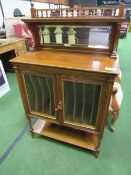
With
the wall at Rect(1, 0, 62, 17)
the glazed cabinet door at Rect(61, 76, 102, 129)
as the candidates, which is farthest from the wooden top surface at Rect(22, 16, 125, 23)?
the wall at Rect(1, 0, 62, 17)

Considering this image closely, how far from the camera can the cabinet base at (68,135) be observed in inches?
57.0

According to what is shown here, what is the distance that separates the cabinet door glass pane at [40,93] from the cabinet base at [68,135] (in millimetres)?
316

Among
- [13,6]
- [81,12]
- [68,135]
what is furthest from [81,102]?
[13,6]

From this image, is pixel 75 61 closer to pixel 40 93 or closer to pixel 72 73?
pixel 72 73

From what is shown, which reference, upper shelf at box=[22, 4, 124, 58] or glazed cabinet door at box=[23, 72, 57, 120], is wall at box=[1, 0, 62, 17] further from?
glazed cabinet door at box=[23, 72, 57, 120]

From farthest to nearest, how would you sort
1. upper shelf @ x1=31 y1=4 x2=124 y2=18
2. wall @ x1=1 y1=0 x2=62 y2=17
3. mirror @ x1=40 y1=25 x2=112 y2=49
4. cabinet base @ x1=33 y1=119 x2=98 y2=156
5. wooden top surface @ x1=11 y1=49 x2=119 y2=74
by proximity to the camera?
wall @ x1=1 y1=0 x2=62 y2=17
cabinet base @ x1=33 y1=119 x2=98 y2=156
mirror @ x1=40 y1=25 x2=112 y2=49
upper shelf @ x1=31 y1=4 x2=124 y2=18
wooden top surface @ x1=11 y1=49 x2=119 y2=74

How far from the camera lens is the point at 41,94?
4.39 feet

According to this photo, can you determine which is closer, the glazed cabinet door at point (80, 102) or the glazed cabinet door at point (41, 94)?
the glazed cabinet door at point (80, 102)

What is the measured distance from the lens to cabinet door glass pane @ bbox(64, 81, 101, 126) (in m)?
1.11

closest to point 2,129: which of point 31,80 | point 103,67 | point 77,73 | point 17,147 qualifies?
point 17,147

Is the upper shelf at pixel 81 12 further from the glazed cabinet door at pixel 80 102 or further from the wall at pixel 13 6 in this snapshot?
the wall at pixel 13 6

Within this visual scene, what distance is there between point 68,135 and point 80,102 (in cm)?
52

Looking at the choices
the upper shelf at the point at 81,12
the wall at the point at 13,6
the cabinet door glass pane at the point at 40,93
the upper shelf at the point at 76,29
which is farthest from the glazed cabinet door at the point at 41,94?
the wall at the point at 13,6

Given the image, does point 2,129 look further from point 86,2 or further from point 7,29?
point 86,2
